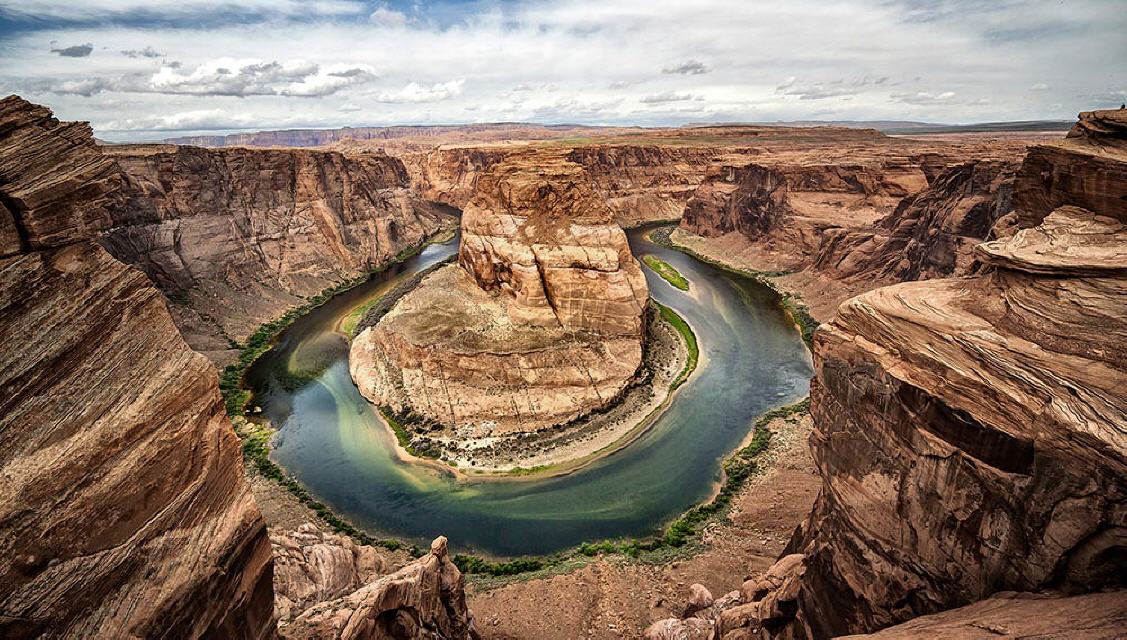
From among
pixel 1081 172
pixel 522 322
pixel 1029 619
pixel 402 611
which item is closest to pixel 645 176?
pixel 522 322

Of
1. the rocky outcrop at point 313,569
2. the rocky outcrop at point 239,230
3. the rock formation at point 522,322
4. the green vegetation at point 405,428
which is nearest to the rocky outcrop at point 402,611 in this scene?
the rocky outcrop at point 313,569

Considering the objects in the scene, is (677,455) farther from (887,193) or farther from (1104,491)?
(887,193)

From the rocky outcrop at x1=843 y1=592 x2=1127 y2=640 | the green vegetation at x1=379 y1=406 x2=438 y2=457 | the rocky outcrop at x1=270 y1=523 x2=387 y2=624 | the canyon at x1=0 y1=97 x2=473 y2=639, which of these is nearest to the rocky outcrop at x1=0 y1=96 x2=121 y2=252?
the canyon at x1=0 y1=97 x2=473 y2=639

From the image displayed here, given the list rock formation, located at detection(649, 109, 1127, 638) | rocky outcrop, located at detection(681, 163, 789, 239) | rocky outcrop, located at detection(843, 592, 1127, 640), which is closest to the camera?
rocky outcrop, located at detection(843, 592, 1127, 640)

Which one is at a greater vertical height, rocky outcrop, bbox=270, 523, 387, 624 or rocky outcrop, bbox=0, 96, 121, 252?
rocky outcrop, bbox=0, 96, 121, 252

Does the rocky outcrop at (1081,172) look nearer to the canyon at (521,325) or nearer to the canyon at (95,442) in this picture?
the canyon at (95,442)

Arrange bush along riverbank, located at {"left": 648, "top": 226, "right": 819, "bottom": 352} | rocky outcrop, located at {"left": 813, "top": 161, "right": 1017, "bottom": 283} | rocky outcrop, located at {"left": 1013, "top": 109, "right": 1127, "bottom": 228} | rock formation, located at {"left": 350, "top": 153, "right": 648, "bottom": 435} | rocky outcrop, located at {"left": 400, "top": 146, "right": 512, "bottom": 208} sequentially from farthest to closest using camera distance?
rocky outcrop, located at {"left": 400, "top": 146, "right": 512, "bottom": 208} → bush along riverbank, located at {"left": 648, "top": 226, "right": 819, "bottom": 352} → rocky outcrop, located at {"left": 813, "top": 161, "right": 1017, "bottom": 283} → rock formation, located at {"left": 350, "top": 153, "right": 648, "bottom": 435} → rocky outcrop, located at {"left": 1013, "top": 109, "right": 1127, "bottom": 228}

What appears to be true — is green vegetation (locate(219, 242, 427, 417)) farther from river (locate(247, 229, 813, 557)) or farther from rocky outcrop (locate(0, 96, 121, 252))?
rocky outcrop (locate(0, 96, 121, 252))
